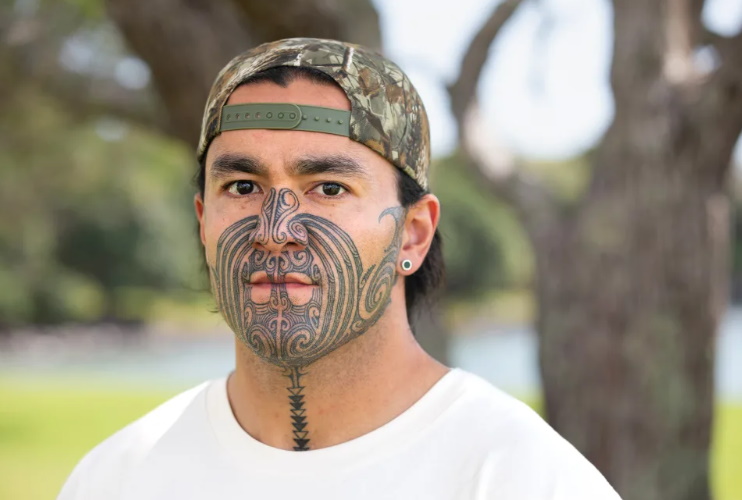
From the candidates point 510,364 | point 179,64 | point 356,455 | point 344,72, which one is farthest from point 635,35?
point 510,364

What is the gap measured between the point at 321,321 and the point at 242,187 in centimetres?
38

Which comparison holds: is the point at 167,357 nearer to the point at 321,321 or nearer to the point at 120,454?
the point at 120,454

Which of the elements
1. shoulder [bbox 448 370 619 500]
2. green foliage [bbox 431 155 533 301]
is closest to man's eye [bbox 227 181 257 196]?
shoulder [bbox 448 370 619 500]

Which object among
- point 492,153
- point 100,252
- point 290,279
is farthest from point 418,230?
point 100,252

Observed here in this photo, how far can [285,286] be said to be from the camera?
6.83ft

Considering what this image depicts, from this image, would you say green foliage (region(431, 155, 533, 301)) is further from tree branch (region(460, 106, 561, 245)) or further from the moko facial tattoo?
the moko facial tattoo

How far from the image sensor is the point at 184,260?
24266mm

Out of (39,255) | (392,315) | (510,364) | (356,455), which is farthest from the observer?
(39,255)

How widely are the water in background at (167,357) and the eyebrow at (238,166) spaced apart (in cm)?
1456

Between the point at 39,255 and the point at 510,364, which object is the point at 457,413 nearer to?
the point at 510,364

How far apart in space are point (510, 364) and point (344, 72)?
1662 cm

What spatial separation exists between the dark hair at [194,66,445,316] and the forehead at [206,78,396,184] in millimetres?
16

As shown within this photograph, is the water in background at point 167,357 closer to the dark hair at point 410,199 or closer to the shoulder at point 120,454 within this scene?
the dark hair at point 410,199

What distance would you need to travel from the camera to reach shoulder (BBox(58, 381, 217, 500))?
2.29 m
